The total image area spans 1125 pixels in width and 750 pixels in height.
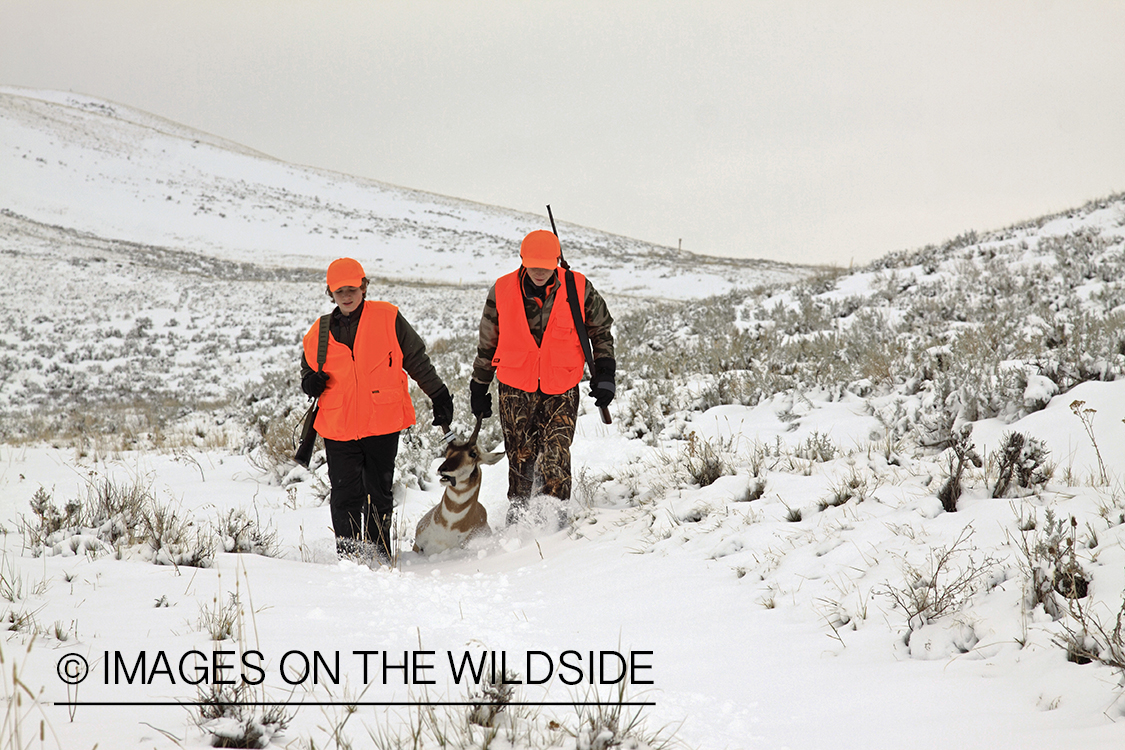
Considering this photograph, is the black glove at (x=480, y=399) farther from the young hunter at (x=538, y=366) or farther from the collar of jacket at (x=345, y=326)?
the collar of jacket at (x=345, y=326)

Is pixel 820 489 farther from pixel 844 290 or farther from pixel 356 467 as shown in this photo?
pixel 844 290

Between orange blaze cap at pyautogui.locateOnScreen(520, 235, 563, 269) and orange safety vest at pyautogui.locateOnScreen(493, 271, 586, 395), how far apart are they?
0.23m

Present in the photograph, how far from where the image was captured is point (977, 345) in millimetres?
7379

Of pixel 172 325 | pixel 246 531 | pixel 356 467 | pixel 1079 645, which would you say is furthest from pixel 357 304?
pixel 172 325

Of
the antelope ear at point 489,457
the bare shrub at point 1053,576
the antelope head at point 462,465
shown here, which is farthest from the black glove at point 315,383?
the bare shrub at point 1053,576

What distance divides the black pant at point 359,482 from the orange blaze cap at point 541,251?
1.62m

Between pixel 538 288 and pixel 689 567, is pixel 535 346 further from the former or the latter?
pixel 689 567

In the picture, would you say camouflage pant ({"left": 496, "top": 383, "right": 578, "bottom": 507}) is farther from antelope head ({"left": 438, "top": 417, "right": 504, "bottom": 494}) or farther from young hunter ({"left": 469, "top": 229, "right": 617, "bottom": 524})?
antelope head ({"left": 438, "top": 417, "right": 504, "bottom": 494})

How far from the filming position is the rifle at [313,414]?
4863mm

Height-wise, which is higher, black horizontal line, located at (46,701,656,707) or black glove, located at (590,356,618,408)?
black glove, located at (590,356,618,408)

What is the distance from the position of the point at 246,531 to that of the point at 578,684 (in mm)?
3158

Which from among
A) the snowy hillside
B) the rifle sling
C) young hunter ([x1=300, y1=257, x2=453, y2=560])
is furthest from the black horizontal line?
the rifle sling

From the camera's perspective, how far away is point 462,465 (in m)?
5.05

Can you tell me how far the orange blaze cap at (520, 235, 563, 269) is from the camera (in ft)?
16.4
